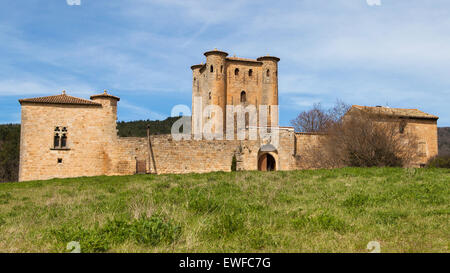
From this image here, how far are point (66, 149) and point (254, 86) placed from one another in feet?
71.3

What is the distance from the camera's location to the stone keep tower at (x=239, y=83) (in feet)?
133

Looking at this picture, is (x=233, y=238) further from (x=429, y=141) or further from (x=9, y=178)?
(x=9, y=178)

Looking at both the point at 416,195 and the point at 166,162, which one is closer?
the point at 416,195

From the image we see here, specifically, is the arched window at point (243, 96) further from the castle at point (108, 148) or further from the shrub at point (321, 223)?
the shrub at point (321, 223)

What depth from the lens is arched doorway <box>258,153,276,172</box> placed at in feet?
90.3

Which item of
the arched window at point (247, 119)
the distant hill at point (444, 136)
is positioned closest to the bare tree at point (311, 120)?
the arched window at point (247, 119)

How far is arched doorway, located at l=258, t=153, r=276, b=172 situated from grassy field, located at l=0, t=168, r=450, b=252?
1608 centimetres

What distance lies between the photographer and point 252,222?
7.06 m

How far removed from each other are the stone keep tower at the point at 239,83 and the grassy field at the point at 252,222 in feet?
98.7

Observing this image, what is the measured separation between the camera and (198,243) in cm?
553

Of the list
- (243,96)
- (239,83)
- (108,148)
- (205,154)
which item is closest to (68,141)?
(108,148)

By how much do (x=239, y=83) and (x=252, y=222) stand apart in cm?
3585

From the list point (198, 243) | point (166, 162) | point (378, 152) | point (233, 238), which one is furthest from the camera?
point (166, 162)
